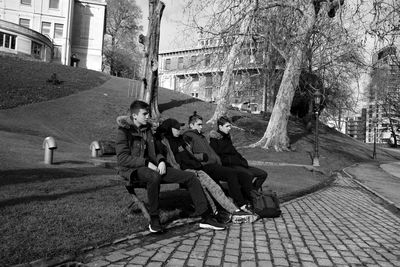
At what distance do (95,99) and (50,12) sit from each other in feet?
134

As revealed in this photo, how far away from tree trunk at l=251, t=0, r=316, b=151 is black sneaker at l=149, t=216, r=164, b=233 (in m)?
12.7

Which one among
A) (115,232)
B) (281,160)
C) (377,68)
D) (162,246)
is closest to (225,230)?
(162,246)

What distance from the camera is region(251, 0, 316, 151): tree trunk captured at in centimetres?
1692

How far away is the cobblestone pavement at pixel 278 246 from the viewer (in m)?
4.16

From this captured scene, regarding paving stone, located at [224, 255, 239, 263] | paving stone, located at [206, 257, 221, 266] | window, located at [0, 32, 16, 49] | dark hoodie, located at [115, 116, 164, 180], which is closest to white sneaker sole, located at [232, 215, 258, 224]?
dark hoodie, located at [115, 116, 164, 180]

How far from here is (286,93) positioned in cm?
2058

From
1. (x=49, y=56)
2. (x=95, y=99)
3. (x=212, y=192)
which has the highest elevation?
(x=49, y=56)

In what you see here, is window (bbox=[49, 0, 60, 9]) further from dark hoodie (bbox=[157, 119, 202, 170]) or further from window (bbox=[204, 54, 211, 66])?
dark hoodie (bbox=[157, 119, 202, 170])

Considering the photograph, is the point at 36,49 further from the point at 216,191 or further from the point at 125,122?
the point at 216,191

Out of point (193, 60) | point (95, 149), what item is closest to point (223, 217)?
point (95, 149)

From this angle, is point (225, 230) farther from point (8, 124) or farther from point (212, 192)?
point (8, 124)

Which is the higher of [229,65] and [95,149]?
A: [229,65]

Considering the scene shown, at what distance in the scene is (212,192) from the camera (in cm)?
603

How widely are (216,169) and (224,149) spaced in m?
0.77
